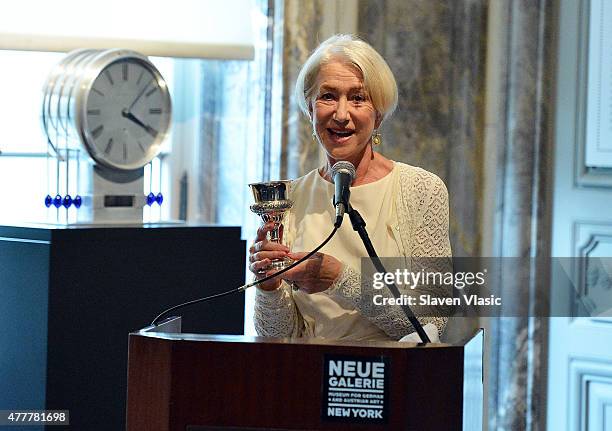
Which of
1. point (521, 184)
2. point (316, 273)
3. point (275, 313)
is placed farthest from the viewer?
point (521, 184)

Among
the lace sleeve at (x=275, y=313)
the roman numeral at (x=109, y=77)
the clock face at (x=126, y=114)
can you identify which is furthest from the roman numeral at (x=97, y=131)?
the lace sleeve at (x=275, y=313)

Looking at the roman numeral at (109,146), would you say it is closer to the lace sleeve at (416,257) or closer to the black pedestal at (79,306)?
the black pedestal at (79,306)

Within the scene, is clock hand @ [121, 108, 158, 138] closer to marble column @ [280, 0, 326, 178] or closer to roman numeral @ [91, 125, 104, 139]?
roman numeral @ [91, 125, 104, 139]

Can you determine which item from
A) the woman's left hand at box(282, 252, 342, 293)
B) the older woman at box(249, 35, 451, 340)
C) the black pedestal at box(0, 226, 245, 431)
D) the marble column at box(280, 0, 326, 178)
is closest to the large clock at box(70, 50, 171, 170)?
the black pedestal at box(0, 226, 245, 431)

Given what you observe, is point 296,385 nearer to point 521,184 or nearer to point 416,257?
point 416,257

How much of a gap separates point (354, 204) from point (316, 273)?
0.32 metres

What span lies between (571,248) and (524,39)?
0.81 metres

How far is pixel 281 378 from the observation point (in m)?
1.86

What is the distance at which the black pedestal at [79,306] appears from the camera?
3.14 metres

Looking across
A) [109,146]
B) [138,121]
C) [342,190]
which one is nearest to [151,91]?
[138,121]

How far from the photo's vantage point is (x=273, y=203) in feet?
7.02

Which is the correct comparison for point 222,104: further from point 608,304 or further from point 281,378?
point 281,378

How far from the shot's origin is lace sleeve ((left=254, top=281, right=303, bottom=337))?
7.80 ft

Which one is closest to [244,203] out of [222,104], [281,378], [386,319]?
[222,104]
